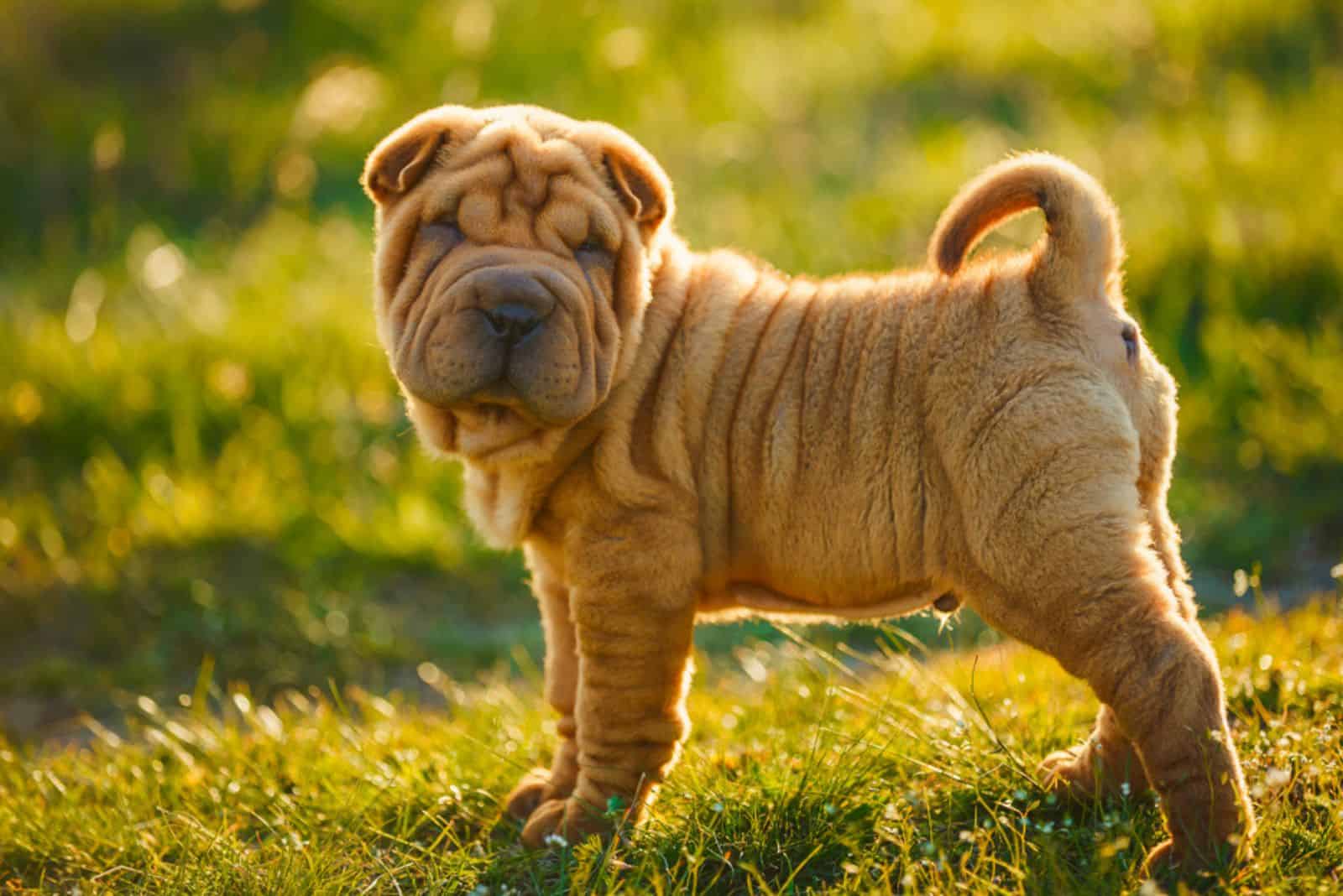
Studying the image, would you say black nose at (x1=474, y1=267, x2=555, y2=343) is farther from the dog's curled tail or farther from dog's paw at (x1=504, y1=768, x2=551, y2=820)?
dog's paw at (x1=504, y1=768, x2=551, y2=820)

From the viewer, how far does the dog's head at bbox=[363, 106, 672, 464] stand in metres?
3.44

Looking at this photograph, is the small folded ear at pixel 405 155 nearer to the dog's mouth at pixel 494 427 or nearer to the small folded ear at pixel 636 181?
the small folded ear at pixel 636 181

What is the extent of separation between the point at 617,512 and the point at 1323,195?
558 cm

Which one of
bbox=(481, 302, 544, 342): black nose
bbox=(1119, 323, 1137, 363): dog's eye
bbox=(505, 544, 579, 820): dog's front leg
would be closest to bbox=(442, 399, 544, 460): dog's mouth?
bbox=(481, 302, 544, 342): black nose

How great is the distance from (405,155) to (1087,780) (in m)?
2.36

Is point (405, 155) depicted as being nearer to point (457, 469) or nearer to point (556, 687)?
point (556, 687)

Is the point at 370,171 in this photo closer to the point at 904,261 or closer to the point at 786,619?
the point at 786,619

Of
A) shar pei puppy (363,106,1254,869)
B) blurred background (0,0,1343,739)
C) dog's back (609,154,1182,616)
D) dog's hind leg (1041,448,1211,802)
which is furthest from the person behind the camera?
blurred background (0,0,1343,739)

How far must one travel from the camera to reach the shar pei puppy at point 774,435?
3264mm

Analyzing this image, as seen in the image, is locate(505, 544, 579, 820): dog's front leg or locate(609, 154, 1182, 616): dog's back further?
locate(505, 544, 579, 820): dog's front leg

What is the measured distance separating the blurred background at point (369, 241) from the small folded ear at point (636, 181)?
1.95 m

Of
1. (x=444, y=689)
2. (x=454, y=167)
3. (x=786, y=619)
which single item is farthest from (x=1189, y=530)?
(x=454, y=167)

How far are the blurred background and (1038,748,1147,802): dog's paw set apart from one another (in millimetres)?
772

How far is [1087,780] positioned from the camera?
360 centimetres
